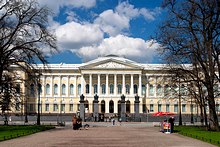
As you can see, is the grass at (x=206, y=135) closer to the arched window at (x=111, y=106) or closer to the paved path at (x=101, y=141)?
the paved path at (x=101, y=141)

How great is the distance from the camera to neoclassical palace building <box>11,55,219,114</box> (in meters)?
106

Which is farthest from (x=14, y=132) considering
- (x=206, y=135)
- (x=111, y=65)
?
(x=111, y=65)

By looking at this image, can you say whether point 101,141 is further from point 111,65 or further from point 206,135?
point 111,65

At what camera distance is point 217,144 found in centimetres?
2141

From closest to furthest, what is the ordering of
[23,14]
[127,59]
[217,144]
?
1. [217,144]
2. [23,14]
3. [127,59]

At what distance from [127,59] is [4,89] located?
81.2m

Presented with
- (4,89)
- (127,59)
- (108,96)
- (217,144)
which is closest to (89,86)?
(108,96)

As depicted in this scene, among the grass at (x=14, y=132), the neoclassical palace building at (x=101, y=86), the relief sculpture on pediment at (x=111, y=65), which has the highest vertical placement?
the relief sculpture on pediment at (x=111, y=65)

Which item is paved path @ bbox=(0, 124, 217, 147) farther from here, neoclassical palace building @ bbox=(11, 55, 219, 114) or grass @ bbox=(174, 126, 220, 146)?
neoclassical palace building @ bbox=(11, 55, 219, 114)

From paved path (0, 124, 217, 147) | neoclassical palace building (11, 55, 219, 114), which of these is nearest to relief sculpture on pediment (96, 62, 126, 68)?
neoclassical palace building (11, 55, 219, 114)

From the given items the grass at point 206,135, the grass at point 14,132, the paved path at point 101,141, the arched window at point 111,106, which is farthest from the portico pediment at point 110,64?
the paved path at point 101,141

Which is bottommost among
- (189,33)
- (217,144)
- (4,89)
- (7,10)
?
(217,144)

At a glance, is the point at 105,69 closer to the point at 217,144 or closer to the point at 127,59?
the point at 127,59

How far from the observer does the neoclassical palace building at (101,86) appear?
106500 mm
